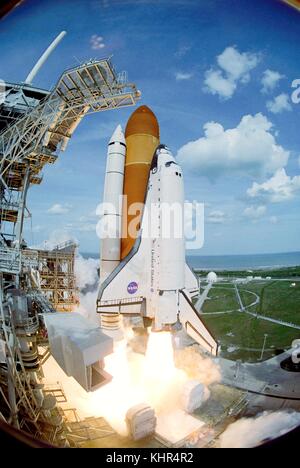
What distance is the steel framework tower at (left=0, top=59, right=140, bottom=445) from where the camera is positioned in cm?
529

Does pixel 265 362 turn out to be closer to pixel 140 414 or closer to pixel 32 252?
pixel 140 414

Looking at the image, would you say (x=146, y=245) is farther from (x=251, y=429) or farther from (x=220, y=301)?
(x=220, y=301)

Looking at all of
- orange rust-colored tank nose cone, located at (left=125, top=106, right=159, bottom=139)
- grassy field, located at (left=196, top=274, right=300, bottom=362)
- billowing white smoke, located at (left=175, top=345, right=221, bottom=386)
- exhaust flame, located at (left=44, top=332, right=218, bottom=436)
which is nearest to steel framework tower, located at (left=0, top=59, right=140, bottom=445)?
exhaust flame, located at (left=44, top=332, right=218, bottom=436)

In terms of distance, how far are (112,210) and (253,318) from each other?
1735 centimetres

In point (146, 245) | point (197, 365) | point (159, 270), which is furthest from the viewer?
point (197, 365)

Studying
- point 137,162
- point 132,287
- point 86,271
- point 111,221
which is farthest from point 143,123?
point 86,271

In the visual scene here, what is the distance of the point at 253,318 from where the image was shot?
1986 cm

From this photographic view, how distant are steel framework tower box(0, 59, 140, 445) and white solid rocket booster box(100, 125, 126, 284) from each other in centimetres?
132

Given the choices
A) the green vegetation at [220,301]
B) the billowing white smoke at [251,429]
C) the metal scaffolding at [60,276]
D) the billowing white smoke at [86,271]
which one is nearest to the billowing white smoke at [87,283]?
the billowing white smoke at [86,271]

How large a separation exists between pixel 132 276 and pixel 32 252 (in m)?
2.95

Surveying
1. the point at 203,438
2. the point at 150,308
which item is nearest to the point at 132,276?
the point at 150,308

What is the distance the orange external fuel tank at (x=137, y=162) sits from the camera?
7477mm

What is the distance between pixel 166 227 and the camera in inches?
257

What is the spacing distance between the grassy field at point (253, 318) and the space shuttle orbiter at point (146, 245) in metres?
7.39
